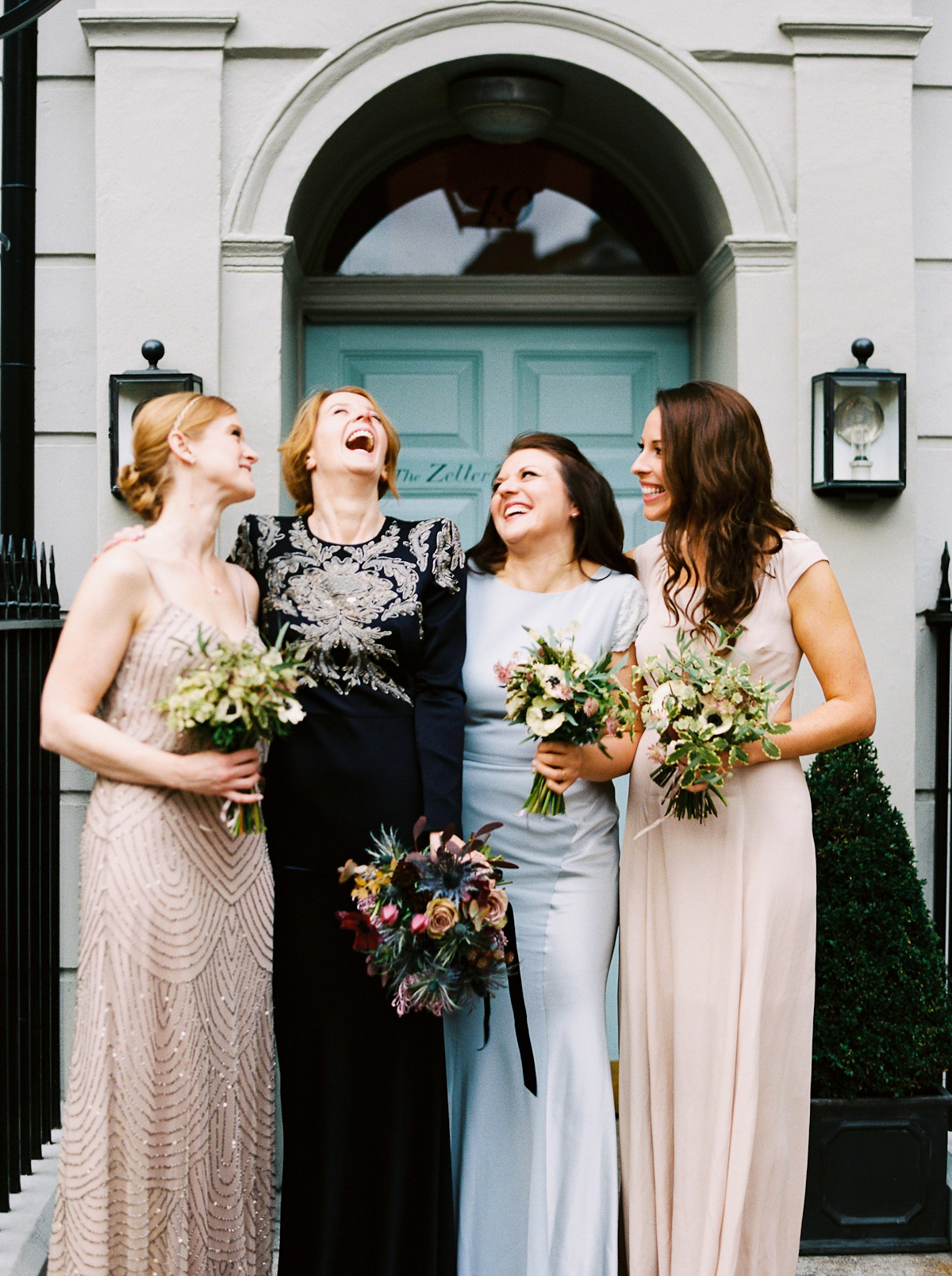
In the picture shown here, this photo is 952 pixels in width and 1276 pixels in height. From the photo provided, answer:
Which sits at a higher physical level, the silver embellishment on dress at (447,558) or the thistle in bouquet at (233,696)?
the silver embellishment on dress at (447,558)

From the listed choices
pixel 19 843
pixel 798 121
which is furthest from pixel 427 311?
pixel 19 843

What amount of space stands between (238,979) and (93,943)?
13.3 inches

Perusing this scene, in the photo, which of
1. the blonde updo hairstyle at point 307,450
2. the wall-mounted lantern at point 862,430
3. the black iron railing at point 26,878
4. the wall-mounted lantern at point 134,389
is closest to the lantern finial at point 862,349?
the wall-mounted lantern at point 862,430

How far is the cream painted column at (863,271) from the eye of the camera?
166 inches

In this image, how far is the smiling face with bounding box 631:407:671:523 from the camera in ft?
9.54

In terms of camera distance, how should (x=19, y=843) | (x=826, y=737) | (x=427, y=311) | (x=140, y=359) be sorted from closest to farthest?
(x=826, y=737), (x=19, y=843), (x=140, y=359), (x=427, y=311)

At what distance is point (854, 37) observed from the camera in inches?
167

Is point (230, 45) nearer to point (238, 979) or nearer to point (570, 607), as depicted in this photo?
point (570, 607)

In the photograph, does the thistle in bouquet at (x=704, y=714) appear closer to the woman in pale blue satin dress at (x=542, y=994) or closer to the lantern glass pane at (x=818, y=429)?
the woman in pale blue satin dress at (x=542, y=994)

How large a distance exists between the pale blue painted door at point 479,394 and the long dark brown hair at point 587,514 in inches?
67.8

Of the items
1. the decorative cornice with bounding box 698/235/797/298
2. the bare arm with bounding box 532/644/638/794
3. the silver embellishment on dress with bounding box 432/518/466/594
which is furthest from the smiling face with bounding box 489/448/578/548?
the decorative cornice with bounding box 698/235/797/298

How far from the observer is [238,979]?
2.62 meters

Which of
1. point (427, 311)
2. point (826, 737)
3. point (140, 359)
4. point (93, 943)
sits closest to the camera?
point (93, 943)

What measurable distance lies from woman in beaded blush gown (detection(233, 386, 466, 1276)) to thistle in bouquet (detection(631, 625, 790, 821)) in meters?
0.53
